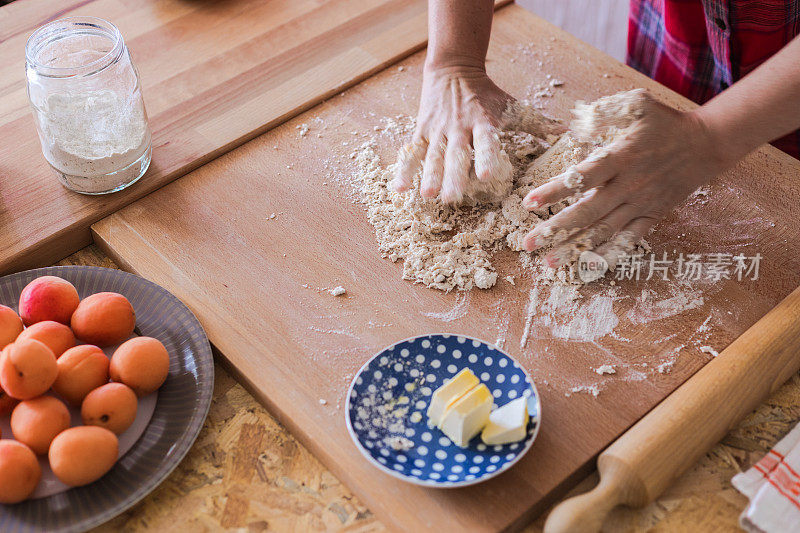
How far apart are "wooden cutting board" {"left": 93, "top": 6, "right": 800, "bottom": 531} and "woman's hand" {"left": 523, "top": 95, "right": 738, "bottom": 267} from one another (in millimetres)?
87

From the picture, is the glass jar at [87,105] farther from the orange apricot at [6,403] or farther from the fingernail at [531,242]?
the fingernail at [531,242]

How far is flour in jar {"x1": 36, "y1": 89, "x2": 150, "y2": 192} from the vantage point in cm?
121

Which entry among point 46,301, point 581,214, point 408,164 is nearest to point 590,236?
point 581,214

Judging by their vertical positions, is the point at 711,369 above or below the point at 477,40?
below

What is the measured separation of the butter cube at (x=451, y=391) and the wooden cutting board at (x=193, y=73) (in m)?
0.70

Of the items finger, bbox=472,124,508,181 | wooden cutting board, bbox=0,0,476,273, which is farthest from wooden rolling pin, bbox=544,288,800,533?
wooden cutting board, bbox=0,0,476,273

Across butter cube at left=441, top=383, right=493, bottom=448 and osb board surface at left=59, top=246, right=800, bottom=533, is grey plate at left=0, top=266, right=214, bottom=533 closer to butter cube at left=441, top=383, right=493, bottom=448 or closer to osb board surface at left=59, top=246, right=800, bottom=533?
osb board surface at left=59, top=246, right=800, bottom=533

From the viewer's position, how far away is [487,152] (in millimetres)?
1245

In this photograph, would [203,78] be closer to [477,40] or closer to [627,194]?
[477,40]

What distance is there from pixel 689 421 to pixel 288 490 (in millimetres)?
528

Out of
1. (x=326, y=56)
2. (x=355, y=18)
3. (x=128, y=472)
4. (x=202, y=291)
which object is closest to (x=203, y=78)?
(x=326, y=56)

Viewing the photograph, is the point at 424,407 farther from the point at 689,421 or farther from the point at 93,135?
the point at 93,135

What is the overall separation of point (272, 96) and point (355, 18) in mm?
330

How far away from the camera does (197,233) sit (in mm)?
1267
